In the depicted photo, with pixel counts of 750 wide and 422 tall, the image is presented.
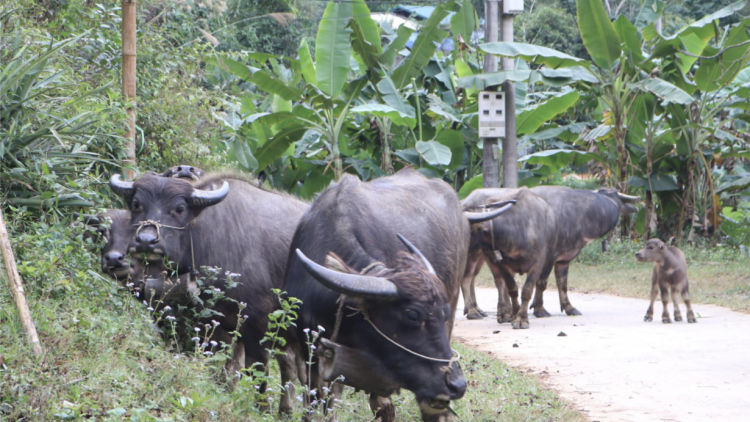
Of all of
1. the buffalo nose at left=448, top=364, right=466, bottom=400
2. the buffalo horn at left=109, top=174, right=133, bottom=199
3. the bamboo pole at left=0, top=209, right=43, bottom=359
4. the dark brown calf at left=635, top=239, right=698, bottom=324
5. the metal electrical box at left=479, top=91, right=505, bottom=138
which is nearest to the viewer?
the buffalo nose at left=448, top=364, right=466, bottom=400

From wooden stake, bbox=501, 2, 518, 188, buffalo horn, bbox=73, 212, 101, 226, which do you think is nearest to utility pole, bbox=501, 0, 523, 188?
wooden stake, bbox=501, 2, 518, 188

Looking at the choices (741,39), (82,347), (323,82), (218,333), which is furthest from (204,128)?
(741,39)

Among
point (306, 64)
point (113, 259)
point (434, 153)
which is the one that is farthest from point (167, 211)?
point (306, 64)

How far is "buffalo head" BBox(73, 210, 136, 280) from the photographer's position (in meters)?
5.44

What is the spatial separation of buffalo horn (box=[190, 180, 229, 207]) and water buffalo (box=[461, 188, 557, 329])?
14.6 feet

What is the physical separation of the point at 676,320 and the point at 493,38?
18.8 feet

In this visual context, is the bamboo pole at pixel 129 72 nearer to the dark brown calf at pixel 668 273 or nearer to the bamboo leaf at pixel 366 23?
the bamboo leaf at pixel 366 23

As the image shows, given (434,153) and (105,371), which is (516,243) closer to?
(434,153)

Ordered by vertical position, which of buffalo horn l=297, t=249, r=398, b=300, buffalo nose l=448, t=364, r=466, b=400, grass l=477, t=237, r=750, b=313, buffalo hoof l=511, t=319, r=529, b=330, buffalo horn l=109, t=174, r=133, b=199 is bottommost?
grass l=477, t=237, r=750, b=313

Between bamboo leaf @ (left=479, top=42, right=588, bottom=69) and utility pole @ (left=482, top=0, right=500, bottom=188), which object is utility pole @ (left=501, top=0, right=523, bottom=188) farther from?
bamboo leaf @ (left=479, top=42, right=588, bottom=69)

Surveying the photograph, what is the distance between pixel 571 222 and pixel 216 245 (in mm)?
6571

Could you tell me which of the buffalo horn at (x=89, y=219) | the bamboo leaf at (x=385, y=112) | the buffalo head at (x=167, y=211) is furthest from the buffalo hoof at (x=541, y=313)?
the buffalo horn at (x=89, y=219)

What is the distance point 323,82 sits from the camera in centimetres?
1224

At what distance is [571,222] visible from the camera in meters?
10.7
